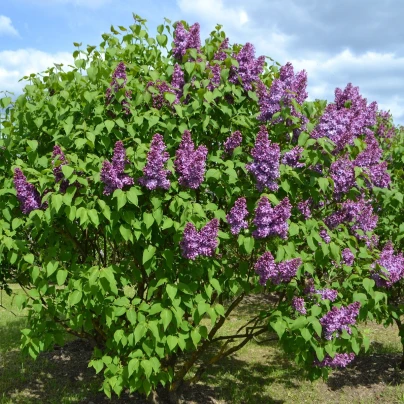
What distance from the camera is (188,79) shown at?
4.28 metres

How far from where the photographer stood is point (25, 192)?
393 cm

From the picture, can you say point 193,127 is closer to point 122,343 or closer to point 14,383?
point 122,343

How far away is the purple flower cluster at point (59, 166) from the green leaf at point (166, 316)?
1317 millimetres

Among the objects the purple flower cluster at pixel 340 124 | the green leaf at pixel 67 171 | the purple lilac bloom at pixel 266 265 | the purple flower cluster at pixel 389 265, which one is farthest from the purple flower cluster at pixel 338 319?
the green leaf at pixel 67 171

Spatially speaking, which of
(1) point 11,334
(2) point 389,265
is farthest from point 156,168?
(1) point 11,334

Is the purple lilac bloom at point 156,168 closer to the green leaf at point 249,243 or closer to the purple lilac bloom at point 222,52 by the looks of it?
the green leaf at point 249,243

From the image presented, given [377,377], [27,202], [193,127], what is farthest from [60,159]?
[377,377]

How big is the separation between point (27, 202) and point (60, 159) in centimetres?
47

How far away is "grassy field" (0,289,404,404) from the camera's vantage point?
6129mm

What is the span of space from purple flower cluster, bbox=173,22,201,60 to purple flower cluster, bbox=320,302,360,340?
8.95 ft

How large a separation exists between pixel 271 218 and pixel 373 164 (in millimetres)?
1985

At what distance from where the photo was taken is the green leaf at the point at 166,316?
3805mm

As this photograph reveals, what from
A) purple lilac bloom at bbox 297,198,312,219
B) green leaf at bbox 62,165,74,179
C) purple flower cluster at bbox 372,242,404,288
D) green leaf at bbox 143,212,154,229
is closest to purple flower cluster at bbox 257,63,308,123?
purple lilac bloom at bbox 297,198,312,219

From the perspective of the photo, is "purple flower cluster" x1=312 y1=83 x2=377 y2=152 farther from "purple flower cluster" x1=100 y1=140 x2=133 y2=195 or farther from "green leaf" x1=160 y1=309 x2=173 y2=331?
"green leaf" x1=160 y1=309 x2=173 y2=331
